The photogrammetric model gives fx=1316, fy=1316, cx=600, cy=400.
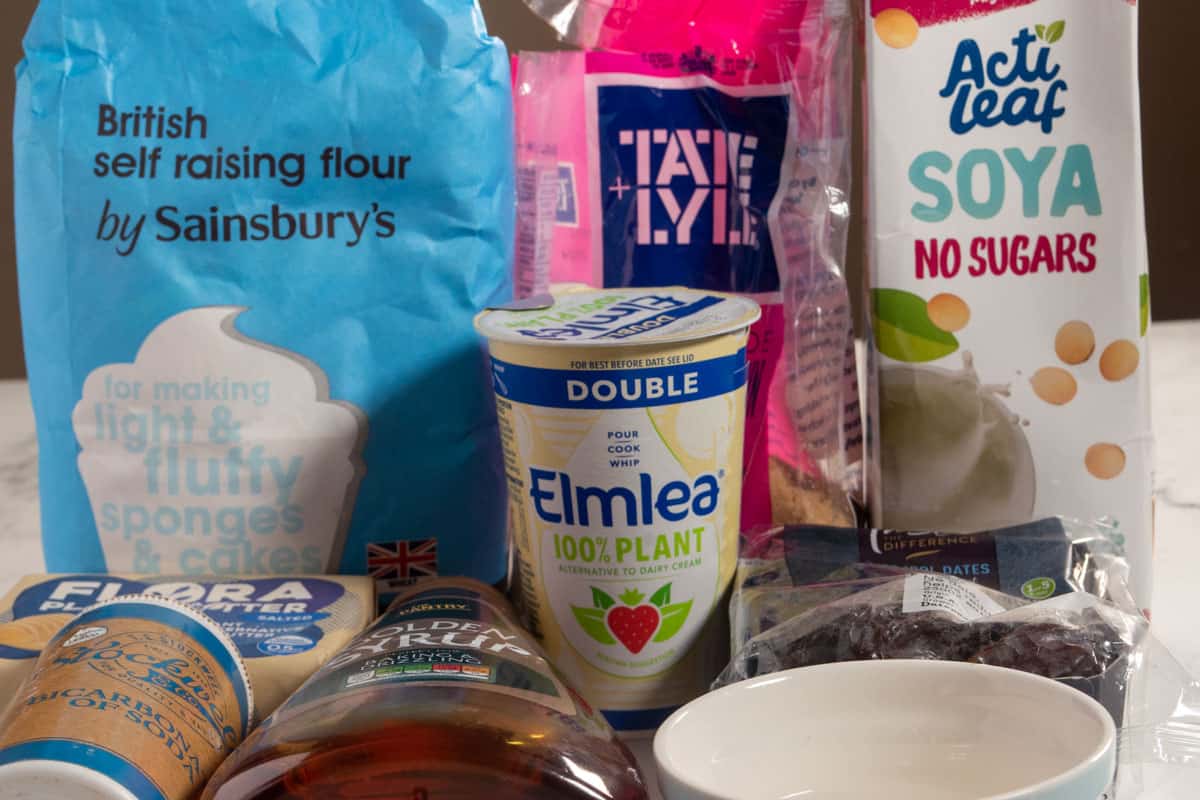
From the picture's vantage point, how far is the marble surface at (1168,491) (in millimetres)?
872

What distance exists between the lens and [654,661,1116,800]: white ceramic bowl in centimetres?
58

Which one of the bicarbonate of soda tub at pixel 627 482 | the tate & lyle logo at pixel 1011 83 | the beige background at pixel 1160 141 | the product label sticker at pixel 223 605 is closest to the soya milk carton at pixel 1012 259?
the tate & lyle logo at pixel 1011 83

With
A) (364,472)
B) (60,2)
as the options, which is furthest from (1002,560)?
(60,2)

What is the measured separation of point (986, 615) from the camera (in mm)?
691

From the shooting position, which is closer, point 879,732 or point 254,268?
point 879,732

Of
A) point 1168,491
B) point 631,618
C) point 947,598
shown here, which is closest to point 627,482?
point 631,618

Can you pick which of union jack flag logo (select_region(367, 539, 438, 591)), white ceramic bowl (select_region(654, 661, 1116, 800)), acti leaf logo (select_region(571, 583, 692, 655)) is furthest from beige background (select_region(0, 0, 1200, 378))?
white ceramic bowl (select_region(654, 661, 1116, 800))

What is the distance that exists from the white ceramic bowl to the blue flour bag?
32 cm

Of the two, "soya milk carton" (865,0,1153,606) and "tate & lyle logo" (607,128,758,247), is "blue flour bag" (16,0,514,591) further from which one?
"soya milk carton" (865,0,1153,606)

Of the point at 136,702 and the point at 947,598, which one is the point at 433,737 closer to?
the point at 136,702

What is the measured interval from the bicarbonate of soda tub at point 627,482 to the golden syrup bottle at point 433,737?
92 mm

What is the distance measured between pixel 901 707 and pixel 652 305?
0.29 m

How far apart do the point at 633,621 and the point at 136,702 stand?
0.92 ft

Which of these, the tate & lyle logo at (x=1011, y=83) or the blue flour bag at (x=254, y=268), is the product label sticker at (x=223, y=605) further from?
the tate & lyle logo at (x=1011, y=83)
